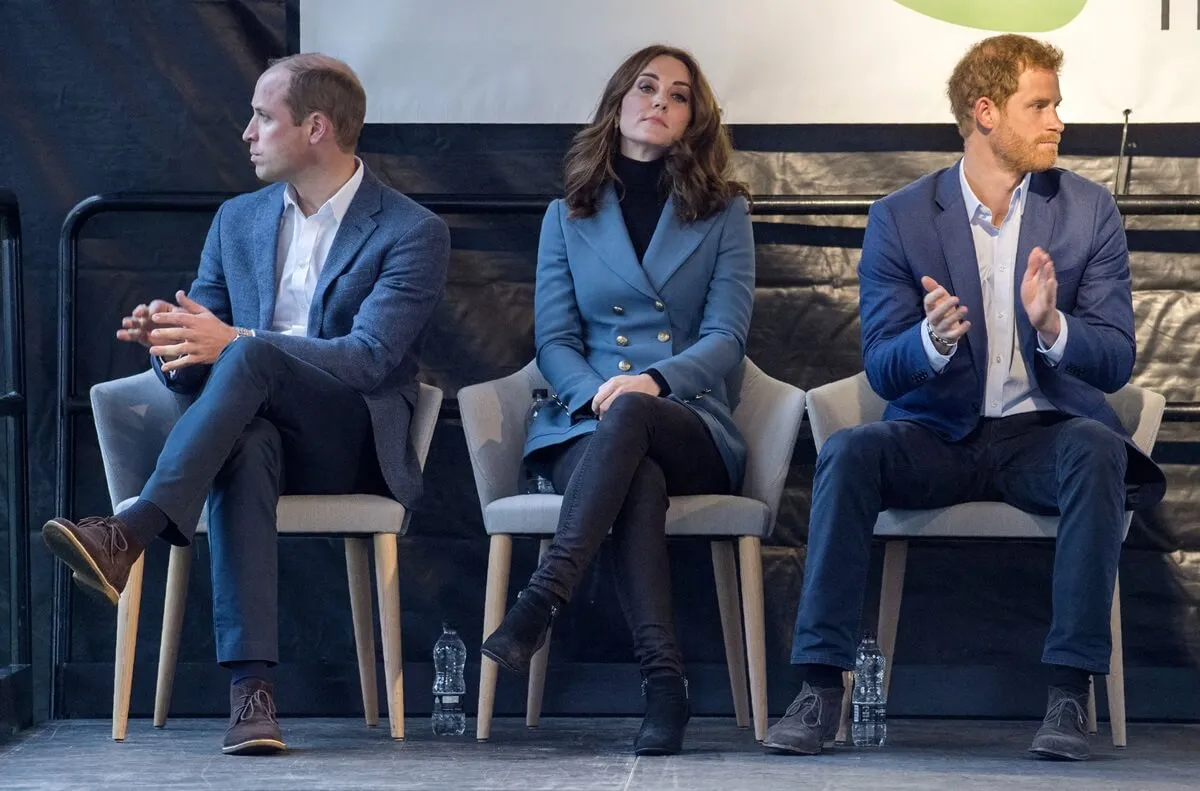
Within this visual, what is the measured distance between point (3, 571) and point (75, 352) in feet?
1.72

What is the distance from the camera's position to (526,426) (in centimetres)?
321

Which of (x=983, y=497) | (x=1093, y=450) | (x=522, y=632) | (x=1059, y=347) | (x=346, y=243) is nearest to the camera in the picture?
(x=522, y=632)

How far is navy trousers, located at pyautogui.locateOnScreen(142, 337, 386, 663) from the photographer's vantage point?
2.62 meters

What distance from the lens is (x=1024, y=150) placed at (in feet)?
9.93

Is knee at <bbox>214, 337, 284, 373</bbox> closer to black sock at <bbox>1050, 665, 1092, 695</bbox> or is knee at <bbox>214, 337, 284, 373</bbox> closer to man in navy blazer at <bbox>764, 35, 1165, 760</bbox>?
man in navy blazer at <bbox>764, 35, 1165, 760</bbox>

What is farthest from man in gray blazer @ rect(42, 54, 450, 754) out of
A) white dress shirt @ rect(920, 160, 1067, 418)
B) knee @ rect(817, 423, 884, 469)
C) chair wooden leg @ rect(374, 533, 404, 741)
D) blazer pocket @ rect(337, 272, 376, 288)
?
white dress shirt @ rect(920, 160, 1067, 418)

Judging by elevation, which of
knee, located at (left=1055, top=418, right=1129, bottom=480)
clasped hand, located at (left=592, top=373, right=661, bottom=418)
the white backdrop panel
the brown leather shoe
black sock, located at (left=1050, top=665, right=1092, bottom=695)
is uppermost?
the white backdrop panel

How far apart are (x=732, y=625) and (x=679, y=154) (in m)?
1.02

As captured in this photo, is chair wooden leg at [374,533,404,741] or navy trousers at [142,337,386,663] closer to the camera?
navy trousers at [142,337,386,663]

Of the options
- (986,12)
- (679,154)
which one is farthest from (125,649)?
(986,12)

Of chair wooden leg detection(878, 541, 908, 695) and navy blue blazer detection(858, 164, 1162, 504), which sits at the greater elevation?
navy blue blazer detection(858, 164, 1162, 504)

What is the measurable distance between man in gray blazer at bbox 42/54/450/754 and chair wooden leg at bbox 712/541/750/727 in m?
0.68

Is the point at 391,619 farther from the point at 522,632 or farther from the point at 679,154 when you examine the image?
the point at 679,154

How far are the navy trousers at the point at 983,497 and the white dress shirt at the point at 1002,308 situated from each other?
0.04 m
